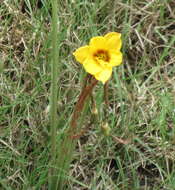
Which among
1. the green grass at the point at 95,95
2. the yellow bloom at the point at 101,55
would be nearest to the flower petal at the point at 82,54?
the yellow bloom at the point at 101,55

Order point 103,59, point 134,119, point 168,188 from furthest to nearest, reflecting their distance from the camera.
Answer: point 134,119 < point 168,188 < point 103,59

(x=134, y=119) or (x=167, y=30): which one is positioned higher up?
(x=167, y=30)

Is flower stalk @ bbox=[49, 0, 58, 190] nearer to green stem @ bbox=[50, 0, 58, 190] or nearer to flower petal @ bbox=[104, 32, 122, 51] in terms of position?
green stem @ bbox=[50, 0, 58, 190]

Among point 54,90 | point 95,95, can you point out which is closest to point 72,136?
point 54,90

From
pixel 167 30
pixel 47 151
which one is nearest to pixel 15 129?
pixel 47 151

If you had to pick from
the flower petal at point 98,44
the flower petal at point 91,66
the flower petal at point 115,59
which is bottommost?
the flower petal at point 91,66

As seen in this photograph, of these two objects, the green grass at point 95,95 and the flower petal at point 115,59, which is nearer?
the flower petal at point 115,59

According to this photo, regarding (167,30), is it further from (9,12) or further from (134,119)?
(9,12)

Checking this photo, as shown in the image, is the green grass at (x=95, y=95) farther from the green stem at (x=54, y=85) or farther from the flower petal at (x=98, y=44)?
the flower petal at (x=98, y=44)
